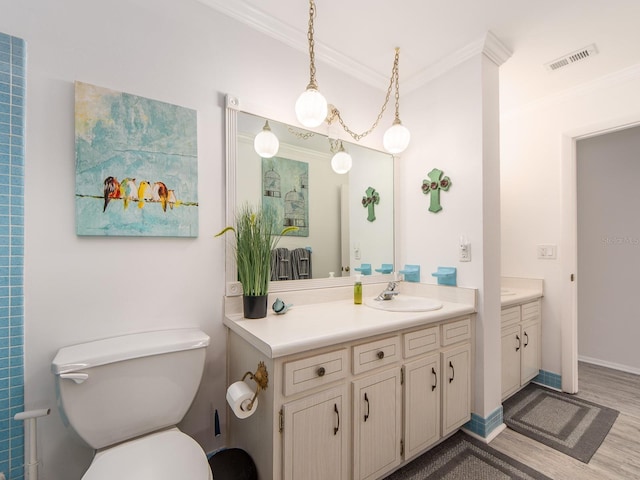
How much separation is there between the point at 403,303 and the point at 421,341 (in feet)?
1.43

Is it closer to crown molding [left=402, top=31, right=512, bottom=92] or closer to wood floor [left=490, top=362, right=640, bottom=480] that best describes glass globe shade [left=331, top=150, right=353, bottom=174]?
crown molding [left=402, top=31, right=512, bottom=92]

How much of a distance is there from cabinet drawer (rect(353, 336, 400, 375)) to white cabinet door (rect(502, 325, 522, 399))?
1.22m

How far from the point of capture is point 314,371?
1.19m

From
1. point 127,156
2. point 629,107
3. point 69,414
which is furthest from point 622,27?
point 69,414

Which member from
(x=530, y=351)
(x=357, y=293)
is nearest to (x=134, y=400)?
(x=357, y=293)

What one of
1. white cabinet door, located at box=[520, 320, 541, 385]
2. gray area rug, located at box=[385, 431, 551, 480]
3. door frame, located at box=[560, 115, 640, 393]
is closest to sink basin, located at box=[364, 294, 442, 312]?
gray area rug, located at box=[385, 431, 551, 480]

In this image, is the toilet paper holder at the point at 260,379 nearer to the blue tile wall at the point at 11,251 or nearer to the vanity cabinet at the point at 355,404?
the vanity cabinet at the point at 355,404

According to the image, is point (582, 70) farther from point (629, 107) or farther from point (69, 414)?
point (69, 414)

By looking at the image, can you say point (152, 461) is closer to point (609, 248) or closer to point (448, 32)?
point (448, 32)

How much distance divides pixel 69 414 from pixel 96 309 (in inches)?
15.3

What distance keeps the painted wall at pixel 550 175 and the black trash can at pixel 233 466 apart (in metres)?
2.62

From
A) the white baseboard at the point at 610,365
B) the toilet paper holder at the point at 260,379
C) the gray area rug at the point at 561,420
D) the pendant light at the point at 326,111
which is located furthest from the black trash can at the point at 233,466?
the white baseboard at the point at 610,365

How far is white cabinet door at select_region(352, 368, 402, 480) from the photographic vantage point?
132 centimetres

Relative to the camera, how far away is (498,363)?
1965mm
